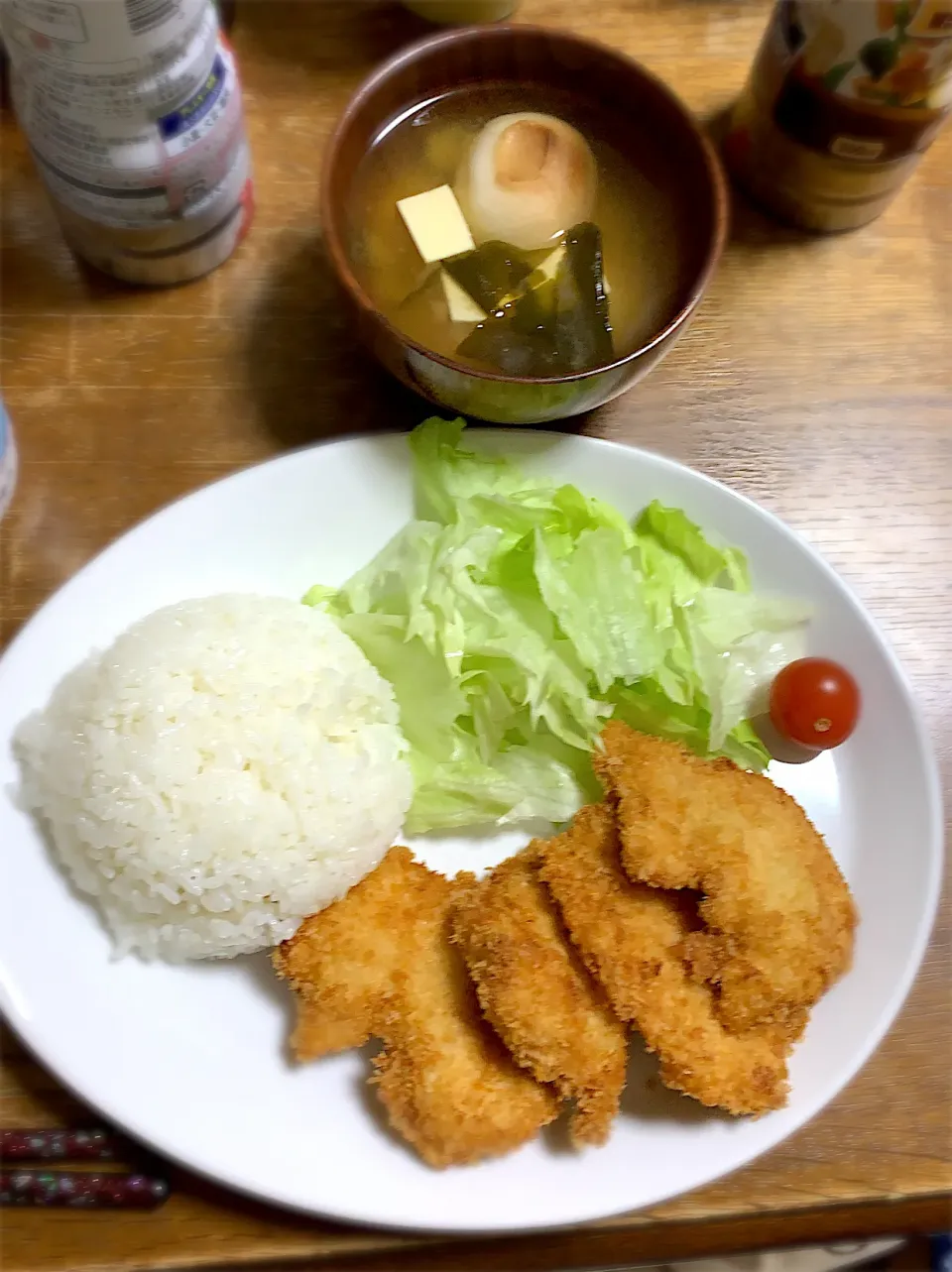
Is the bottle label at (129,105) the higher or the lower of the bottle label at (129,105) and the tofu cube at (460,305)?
the higher

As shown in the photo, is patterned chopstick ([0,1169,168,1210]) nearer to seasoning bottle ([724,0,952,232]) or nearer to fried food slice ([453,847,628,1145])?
fried food slice ([453,847,628,1145])

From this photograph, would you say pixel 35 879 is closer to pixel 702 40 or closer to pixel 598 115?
pixel 598 115

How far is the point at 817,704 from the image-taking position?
130 centimetres

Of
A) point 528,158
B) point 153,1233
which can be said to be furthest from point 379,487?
point 153,1233

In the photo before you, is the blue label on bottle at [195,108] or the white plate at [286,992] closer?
the white plate at [286,992]

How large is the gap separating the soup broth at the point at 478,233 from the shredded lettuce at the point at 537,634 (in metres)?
0.21

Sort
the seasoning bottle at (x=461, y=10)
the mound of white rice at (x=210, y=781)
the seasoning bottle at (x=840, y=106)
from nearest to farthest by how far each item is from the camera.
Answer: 1. the mound of white rice at (x=210, y=781)
2. the seasoning bottle at (x=840, y=106)
3. the seasoning bottle at (x=461, y=10)

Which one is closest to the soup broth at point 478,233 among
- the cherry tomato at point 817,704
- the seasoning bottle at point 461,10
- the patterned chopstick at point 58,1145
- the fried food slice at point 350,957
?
the seasoning bottle at point 461,10

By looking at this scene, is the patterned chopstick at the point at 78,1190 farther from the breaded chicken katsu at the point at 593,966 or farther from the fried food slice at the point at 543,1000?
the fried food slice at the point at 543,1000

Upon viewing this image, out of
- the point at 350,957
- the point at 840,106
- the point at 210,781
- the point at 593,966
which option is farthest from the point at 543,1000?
the point at 840,106

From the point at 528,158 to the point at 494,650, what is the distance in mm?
717

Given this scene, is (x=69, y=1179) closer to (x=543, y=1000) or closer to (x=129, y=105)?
(x=543, y=1000)

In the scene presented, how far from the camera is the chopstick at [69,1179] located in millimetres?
1155

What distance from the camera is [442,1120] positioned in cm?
111
